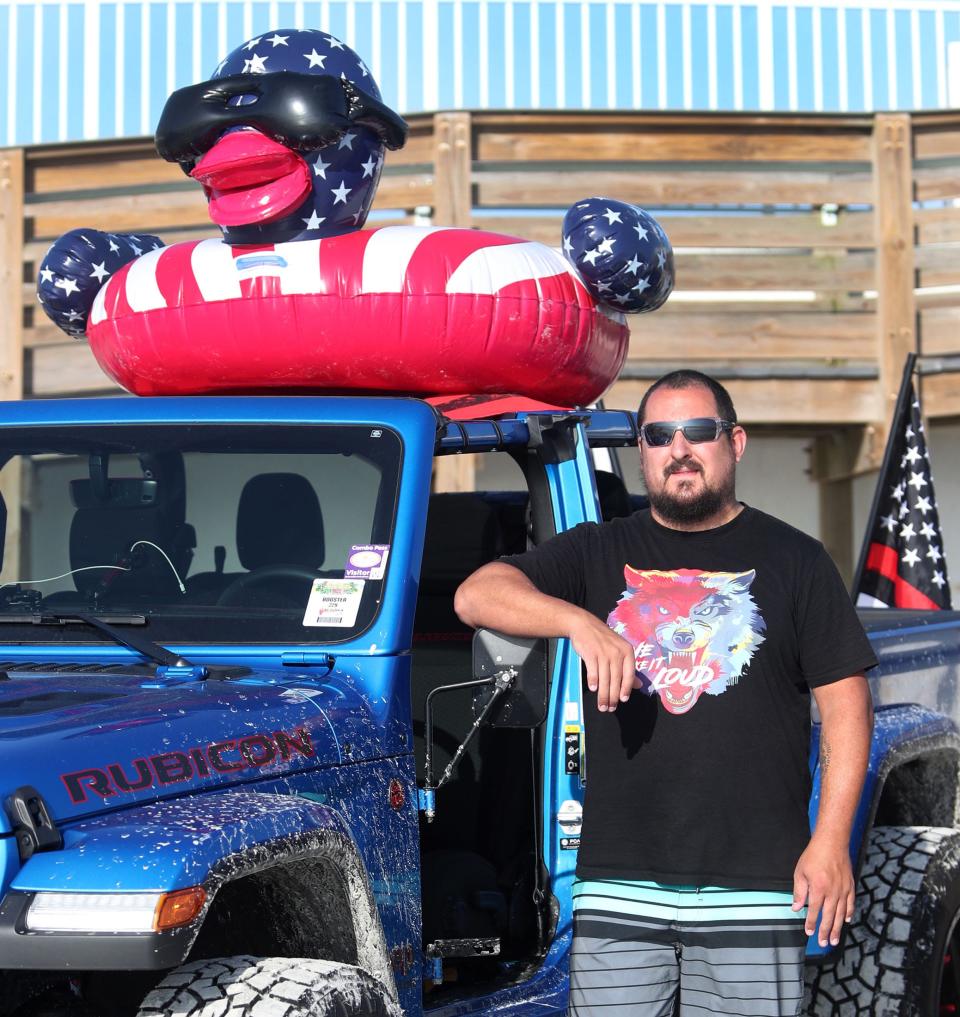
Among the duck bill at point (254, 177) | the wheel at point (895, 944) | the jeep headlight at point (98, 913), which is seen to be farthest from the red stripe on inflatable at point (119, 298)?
the wheel at point (895, 944)

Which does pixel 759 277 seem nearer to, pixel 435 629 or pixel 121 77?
pixel 121 77

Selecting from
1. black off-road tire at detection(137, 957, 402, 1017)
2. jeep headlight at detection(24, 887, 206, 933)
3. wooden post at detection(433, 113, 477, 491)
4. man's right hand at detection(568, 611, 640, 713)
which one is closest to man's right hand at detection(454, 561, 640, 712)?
man's right hand at detection(568, 611, 640, 713)

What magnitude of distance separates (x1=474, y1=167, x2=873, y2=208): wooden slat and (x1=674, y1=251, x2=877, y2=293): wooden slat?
366mm

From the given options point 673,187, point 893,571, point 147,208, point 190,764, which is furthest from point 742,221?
point 190,764

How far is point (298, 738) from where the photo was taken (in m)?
2.79

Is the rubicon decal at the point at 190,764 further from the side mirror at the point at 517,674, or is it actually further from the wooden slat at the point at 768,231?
the wooden slat at the point at 768,231

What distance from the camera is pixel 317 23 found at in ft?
33.5

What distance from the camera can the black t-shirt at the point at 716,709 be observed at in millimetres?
2777

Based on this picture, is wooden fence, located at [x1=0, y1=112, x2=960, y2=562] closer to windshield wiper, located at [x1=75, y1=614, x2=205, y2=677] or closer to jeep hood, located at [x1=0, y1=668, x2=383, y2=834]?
windshield wiper, located at [x1=75, y1=614, x2=205, y2=677]

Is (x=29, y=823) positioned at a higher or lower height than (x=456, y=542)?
lower

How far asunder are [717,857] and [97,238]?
2.75 m

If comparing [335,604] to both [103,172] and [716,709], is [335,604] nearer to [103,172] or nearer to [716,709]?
[716,709]

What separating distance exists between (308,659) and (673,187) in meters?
7.41

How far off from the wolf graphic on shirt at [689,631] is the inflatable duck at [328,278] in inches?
49.1
